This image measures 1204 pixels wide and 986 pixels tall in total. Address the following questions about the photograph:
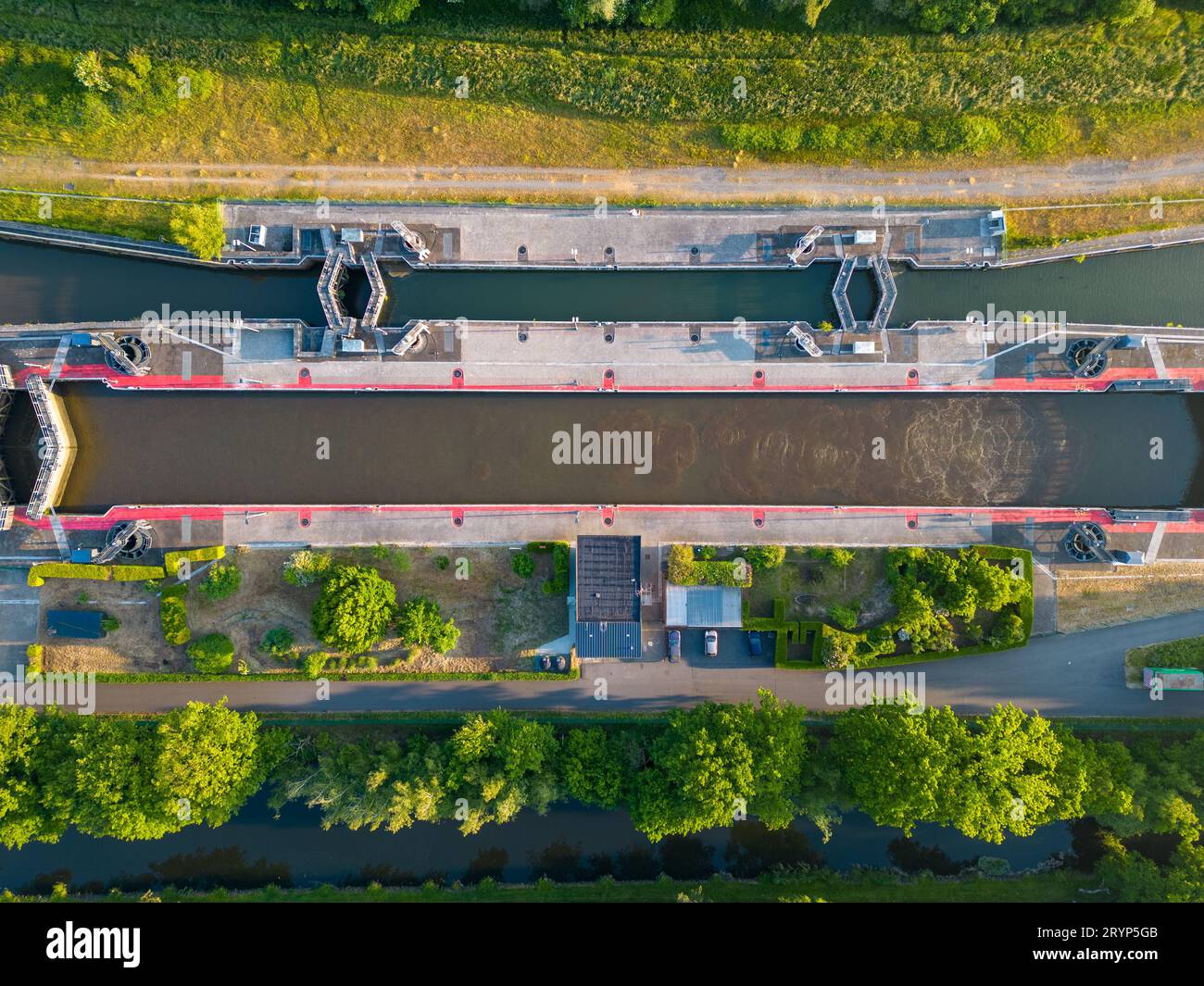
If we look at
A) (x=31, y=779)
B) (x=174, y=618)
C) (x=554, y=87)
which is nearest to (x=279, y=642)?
(x=174, y=618)

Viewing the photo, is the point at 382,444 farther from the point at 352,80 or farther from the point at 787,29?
the point at 787,29

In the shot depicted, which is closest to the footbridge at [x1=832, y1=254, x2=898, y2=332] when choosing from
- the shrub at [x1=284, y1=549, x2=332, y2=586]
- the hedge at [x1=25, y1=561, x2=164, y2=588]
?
the shrub at [x1=284, y1=549, x2=332, y2=586]

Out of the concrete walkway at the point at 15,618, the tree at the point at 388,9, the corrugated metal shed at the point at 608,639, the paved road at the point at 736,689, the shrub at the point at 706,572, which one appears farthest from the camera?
the concrete walkway at the point at 15,618

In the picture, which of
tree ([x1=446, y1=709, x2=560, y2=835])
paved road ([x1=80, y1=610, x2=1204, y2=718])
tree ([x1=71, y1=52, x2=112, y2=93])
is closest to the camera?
tree ([x1=446, y1=709, x2=560, y2=835])

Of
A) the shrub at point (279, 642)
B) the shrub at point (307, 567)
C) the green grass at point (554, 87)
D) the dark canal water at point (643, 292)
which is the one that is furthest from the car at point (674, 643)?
the green grass at point (554, 87)

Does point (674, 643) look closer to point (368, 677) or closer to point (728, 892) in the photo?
point (728, 892)

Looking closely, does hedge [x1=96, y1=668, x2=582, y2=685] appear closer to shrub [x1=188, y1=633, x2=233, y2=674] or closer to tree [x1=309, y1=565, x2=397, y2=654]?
shrub [x1=188, y1=633, x2=233, y2=674]

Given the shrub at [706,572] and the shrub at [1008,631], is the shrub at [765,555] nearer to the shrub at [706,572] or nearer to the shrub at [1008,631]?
the shrub at [706,572]
